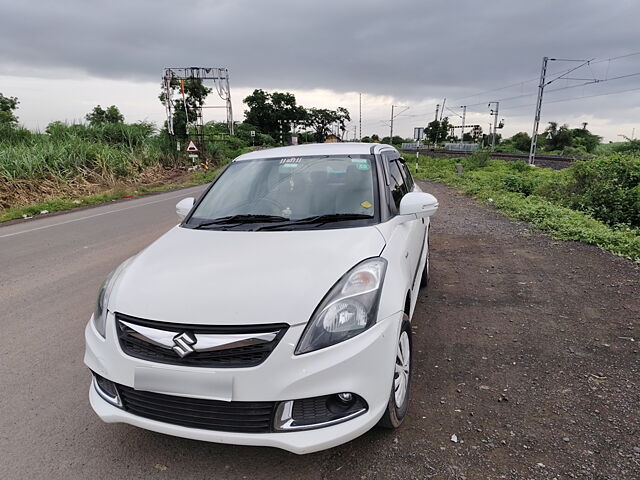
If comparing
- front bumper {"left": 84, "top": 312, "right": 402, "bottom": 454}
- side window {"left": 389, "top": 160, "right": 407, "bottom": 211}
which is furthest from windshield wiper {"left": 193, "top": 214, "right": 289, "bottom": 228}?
front bumper {"left": 84, "top": 312, "right": 402, "bottom": 454}

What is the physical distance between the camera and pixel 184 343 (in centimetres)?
180

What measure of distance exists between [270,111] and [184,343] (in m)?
71.2

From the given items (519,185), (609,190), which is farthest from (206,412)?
(519,185)

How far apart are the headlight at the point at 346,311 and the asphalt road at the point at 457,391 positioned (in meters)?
0.76

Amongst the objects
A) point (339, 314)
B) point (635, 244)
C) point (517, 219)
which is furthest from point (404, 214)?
point (517, 219)

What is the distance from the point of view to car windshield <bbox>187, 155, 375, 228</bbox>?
286 centimetres

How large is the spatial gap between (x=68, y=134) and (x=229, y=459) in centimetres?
1953

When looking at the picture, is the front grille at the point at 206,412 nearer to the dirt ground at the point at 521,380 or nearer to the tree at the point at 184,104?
the dirt ground at the point at 521,380

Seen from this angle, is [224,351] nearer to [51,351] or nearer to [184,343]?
[184,343]

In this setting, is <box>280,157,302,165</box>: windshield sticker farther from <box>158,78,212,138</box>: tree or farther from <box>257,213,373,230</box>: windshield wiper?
<box>158,78,212,138</box>: tree

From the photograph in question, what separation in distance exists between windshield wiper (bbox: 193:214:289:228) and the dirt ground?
1533 millimetres

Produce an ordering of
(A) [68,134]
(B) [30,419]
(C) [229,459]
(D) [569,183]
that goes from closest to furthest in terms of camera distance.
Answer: (C) [229,459], (B) [30,419], (D) [569,183], (A) [68,134]

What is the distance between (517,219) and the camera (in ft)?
28.2

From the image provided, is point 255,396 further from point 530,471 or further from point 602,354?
point 602,354
